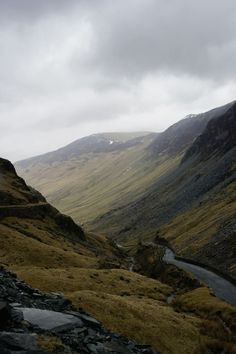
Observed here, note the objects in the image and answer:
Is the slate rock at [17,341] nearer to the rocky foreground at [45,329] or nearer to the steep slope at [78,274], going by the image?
the rocky foreground at [45,329]

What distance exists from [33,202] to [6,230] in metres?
36.9

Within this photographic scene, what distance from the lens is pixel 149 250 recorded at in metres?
141

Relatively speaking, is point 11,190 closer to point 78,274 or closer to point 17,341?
point 78,274

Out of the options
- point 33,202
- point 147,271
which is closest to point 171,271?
point 147,271

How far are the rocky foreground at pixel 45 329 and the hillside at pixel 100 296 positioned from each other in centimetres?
13

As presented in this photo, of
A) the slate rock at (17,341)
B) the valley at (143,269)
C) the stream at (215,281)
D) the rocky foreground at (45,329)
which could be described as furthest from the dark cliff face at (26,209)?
the slate rock at (17,341)

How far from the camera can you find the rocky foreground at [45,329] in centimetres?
2811

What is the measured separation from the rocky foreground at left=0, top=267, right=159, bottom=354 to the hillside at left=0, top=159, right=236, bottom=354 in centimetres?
13

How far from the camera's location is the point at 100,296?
5622 cm

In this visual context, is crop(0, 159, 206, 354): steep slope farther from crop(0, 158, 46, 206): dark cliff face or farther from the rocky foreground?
the rocky foreground

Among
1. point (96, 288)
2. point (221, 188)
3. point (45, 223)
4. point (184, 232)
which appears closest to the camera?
point (96, 288)

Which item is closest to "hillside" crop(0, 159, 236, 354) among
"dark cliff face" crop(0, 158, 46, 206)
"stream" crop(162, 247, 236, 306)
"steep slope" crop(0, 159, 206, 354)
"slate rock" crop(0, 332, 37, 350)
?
"steep slope" crop(0, 159, 206, 354)

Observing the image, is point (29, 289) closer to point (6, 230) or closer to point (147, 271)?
point (6, 230)

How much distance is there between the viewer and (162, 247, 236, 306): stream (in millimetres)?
83062
